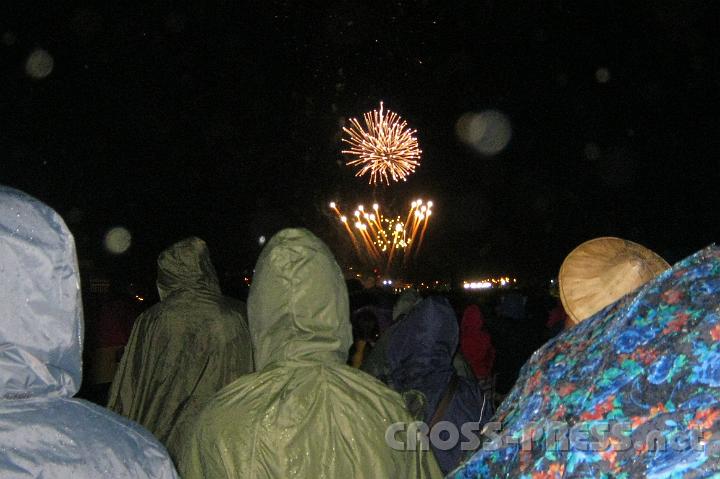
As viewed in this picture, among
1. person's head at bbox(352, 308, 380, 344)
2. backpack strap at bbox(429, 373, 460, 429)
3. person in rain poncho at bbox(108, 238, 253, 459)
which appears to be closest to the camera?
backpack strap at bbox(429, 373, 460, 429)

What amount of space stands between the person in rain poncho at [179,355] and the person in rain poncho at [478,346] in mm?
4156

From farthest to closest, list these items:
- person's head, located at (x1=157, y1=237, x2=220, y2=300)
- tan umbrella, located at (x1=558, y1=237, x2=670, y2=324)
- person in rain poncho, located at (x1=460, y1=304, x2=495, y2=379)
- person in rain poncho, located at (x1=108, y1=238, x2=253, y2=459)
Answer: person in rain poncho, located at (x1=460, y1=304, x2=495, y2=379), person's head, located at (x1=157, y1=237, x2=220, y2=300), person in rain poncho, located at (x1=108, y1=238, x2=253, y2=459), tan umbrella, located at (x1=558, y1=237, x2=670, y2=324)

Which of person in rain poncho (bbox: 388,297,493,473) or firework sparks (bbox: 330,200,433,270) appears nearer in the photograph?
person in rain poncho (bbox: 388,297,493,473)

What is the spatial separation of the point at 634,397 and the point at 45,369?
1.19 m

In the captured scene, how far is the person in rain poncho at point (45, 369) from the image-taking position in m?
1.58

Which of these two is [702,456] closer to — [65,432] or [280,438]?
[65,432]

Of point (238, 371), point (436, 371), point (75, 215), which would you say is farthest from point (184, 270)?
point (75, 215)

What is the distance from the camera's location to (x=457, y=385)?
446 centimetres

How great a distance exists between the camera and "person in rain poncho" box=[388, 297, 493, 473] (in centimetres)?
436

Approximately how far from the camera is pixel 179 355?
4.73 meters

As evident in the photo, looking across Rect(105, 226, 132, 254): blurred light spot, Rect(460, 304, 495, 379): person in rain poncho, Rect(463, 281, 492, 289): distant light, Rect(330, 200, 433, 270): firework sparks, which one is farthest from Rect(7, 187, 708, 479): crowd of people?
Rect(330, 200, 433, 270): firework sparks

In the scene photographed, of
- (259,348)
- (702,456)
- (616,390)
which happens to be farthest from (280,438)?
(702,456)

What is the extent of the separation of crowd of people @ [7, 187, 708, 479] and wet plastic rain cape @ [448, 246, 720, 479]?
3.0 inches

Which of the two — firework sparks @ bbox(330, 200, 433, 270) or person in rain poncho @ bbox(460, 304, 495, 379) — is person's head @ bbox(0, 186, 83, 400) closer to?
person in rain poncho @ bbox(460, 304, 495, 379)
